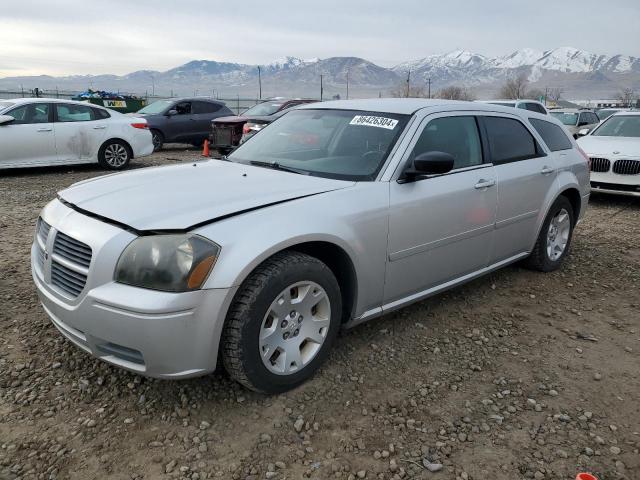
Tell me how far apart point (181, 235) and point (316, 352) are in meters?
1.06

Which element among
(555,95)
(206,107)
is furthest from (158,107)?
(555,95)

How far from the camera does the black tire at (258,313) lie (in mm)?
2590

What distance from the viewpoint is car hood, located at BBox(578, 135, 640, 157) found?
325 inches

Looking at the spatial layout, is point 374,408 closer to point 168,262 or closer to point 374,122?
point 168,262

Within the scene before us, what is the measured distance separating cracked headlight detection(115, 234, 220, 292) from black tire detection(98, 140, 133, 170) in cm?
871

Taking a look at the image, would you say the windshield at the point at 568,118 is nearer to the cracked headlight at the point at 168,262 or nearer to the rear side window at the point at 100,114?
the rear side window at the point at 100,114

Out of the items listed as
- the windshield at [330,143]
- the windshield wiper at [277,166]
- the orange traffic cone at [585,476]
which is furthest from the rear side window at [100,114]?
the orange traffic cone at [585,476]

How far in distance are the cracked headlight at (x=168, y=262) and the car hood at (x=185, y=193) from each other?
8 cm

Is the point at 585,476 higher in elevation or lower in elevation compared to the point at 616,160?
lower

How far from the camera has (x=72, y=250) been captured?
2697 millimetres

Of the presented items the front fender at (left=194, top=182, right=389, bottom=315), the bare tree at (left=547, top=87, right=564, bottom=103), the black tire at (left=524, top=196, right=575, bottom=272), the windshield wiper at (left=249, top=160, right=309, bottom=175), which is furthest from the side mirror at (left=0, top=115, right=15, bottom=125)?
the bare tree at (left=547, top=87, right=564, bottom=103)

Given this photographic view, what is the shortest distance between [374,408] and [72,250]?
70.9 inches

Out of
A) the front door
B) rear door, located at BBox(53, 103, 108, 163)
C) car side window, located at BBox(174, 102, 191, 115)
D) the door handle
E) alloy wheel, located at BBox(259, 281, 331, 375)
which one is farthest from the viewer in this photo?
car side window, located at BBox(174, 102, 191, 115)

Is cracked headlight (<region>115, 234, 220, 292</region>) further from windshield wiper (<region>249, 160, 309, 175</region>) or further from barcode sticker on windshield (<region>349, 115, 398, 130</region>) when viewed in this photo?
barcode sticker on windshield (<region>349, 115, 398, 130</region>)
